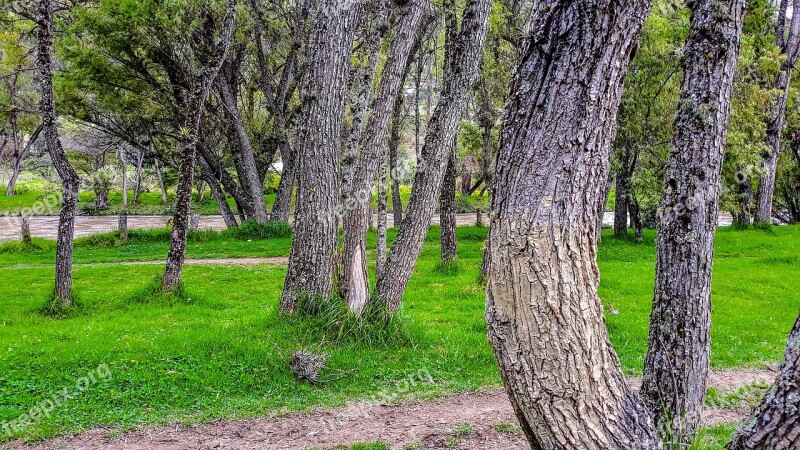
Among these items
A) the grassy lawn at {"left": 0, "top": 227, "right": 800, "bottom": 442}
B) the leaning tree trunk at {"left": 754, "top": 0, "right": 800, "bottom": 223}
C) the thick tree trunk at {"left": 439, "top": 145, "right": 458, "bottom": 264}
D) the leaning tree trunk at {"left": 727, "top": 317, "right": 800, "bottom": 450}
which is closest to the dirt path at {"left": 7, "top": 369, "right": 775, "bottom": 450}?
the grassy lawn at {"left": 0, "top": 227, "right": 800, "bottom": 442}

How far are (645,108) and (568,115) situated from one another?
1609 centimetres

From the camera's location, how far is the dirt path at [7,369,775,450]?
5.21m

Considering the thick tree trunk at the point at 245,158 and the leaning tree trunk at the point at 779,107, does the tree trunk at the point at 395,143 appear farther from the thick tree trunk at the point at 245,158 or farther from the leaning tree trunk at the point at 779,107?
the leaning tree trunk at the point at 779,107

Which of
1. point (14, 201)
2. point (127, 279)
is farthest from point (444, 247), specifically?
point (14, 201)

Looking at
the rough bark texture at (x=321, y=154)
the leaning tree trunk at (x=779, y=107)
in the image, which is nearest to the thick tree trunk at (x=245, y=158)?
the rough bark texture at (x=321, y=154)

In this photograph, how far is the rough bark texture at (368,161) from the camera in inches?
282

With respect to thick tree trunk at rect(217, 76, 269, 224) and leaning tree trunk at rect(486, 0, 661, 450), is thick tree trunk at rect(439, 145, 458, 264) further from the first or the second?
thick tree trunk at rect(217, 76, 269, 224)

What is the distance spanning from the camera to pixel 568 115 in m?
2.56

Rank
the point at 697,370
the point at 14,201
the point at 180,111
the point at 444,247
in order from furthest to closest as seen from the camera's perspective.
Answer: the point at 14,201, the point at 180,111, the point at 444,247, the point at 697,370

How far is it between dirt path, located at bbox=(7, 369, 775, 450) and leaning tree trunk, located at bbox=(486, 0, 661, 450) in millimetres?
2791

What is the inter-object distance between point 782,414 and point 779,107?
22.4 m

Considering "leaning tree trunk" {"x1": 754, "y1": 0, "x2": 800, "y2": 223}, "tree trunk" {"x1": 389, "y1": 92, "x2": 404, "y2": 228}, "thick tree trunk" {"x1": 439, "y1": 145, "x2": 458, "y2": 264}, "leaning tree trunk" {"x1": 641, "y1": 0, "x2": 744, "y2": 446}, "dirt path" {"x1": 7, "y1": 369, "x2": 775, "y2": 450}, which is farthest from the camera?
"leaning tree trunk" {"x1": 754, "y1": 0, "x2": 800, "y2": 223}

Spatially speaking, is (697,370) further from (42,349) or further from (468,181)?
(468,181)

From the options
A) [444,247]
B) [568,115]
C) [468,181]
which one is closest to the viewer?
[568,115]
